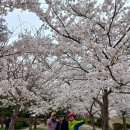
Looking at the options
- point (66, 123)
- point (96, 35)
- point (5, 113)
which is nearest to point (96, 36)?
point (96, 35)

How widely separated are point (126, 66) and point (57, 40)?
2526 mm

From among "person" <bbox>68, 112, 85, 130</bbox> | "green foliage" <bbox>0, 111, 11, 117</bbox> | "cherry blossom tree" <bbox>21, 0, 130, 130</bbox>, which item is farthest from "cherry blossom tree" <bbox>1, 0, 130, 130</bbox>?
"green foliage" <bbox>0, 111, 11, 117</bbox>

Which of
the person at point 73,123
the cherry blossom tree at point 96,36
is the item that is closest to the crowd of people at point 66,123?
the person at point 73,123

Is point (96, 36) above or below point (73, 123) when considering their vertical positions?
above

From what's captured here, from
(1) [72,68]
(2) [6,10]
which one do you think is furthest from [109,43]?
(2) [6,10]

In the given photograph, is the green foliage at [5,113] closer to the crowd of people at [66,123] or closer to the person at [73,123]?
the crowd of people at [66,123]

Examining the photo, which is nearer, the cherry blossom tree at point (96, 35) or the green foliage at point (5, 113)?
the cherry blossom tree at point (96, 35)

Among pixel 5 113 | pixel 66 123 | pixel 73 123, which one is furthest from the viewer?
pixel 5 113

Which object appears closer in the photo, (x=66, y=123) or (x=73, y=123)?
(x=73, y=123)

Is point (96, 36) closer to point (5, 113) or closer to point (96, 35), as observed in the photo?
point (96, 35)

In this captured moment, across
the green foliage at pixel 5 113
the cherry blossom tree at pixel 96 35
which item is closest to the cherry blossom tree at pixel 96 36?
the cherry blossom tree at pixel 96 35

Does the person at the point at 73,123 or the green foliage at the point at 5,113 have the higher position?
the green foliage at the point at 5,113

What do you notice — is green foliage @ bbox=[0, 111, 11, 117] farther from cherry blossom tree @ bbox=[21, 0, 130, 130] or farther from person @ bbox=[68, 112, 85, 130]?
person @ bbox=[68, 112, 85, 130]

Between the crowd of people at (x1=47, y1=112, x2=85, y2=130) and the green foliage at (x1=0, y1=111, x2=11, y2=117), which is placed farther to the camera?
the green foliage at (x1=0, y1=111, x2=11, y2=117)
